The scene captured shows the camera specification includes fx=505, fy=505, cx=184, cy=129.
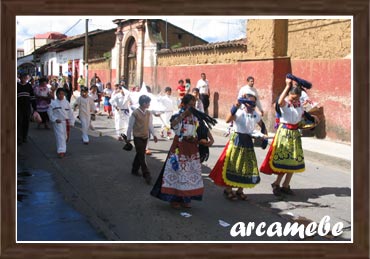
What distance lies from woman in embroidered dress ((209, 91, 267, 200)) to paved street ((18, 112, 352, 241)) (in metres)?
0.33

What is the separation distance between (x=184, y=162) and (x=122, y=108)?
20.5 feet

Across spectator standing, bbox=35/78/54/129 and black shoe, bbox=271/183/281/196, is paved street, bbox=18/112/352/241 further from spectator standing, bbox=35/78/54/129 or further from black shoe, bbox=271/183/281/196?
spectator standing, bbox=35/78/54/129

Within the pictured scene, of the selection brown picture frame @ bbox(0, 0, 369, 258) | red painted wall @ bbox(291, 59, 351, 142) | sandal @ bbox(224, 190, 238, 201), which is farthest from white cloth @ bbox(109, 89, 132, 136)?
brown picture frame @ bbox(0, 0, 369, 258)

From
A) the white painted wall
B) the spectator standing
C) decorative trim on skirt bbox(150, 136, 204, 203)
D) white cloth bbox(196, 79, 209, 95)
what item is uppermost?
the white painted wall

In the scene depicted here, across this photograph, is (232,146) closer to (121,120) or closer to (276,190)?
(276,190)

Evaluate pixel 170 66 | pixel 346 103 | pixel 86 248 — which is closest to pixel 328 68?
pixel 346 103

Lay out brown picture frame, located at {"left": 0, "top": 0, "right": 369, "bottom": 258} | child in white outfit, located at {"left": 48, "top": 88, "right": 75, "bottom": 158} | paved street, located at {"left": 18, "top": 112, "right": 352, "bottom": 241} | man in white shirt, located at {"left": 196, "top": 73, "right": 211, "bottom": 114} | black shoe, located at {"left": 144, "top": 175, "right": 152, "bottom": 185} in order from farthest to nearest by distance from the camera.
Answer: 1. man in white shirt, located at {"left": 196, "top": 73, "right": 211, "bottom": 114}
2. child in white outfit, located at {"left": 48, "top": 88, "right": 75, "bottom": 158}
3. black shoe, located at {"left": 144, "top": 175, "right": 152, "bottom": 185}
4. paved street, located at {"left": 18, "top": 112, "right": 352, "bottom": 241}
5. brown picture frame, located at {"left": 0, "top": 0, "right": 369, "bottom": 258}

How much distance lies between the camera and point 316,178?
28.5 feet

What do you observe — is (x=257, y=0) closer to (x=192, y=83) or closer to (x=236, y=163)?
(x=236, y=163)

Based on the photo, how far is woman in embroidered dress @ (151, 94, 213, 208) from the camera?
659 cm

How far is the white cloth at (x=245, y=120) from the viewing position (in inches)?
277

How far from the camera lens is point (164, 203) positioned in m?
7.02

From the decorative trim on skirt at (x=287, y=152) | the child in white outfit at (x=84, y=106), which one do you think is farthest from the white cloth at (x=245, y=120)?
the child in white outfit at (x=84, y=106)

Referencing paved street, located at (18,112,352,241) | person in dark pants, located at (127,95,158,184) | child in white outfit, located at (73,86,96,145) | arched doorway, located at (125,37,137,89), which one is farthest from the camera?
arched doorway, located at (125,37,137,89)
